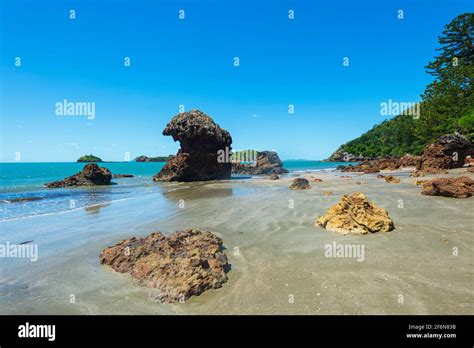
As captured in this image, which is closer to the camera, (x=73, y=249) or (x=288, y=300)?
(x=288, y=300)

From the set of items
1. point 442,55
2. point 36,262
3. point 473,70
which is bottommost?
point 36,262

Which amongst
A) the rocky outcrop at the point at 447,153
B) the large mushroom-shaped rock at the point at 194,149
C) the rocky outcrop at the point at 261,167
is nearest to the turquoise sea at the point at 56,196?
the large mushroom-shaped rock at the point at 194,149

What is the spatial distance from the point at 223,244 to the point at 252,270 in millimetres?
1806

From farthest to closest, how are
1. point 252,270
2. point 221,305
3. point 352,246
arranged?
point 352,246 < point 252,270 < point 221,305

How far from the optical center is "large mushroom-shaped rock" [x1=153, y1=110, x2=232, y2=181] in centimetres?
3328

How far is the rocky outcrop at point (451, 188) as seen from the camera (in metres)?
10.6

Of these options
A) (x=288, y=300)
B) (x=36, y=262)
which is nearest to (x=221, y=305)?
(x=288, y=300)

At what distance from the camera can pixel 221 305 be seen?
3994 mm

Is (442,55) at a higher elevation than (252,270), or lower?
higher

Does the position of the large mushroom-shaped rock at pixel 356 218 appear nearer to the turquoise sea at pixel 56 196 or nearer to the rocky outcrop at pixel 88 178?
the turquoise sea at pixel 56 196

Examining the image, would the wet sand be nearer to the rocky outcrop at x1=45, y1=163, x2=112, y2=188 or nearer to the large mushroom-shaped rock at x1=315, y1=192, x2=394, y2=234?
the large mushroom-shaped rock at x1=315, y1=192, x2=394, y2=234

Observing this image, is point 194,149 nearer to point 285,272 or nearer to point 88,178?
point 88,178
